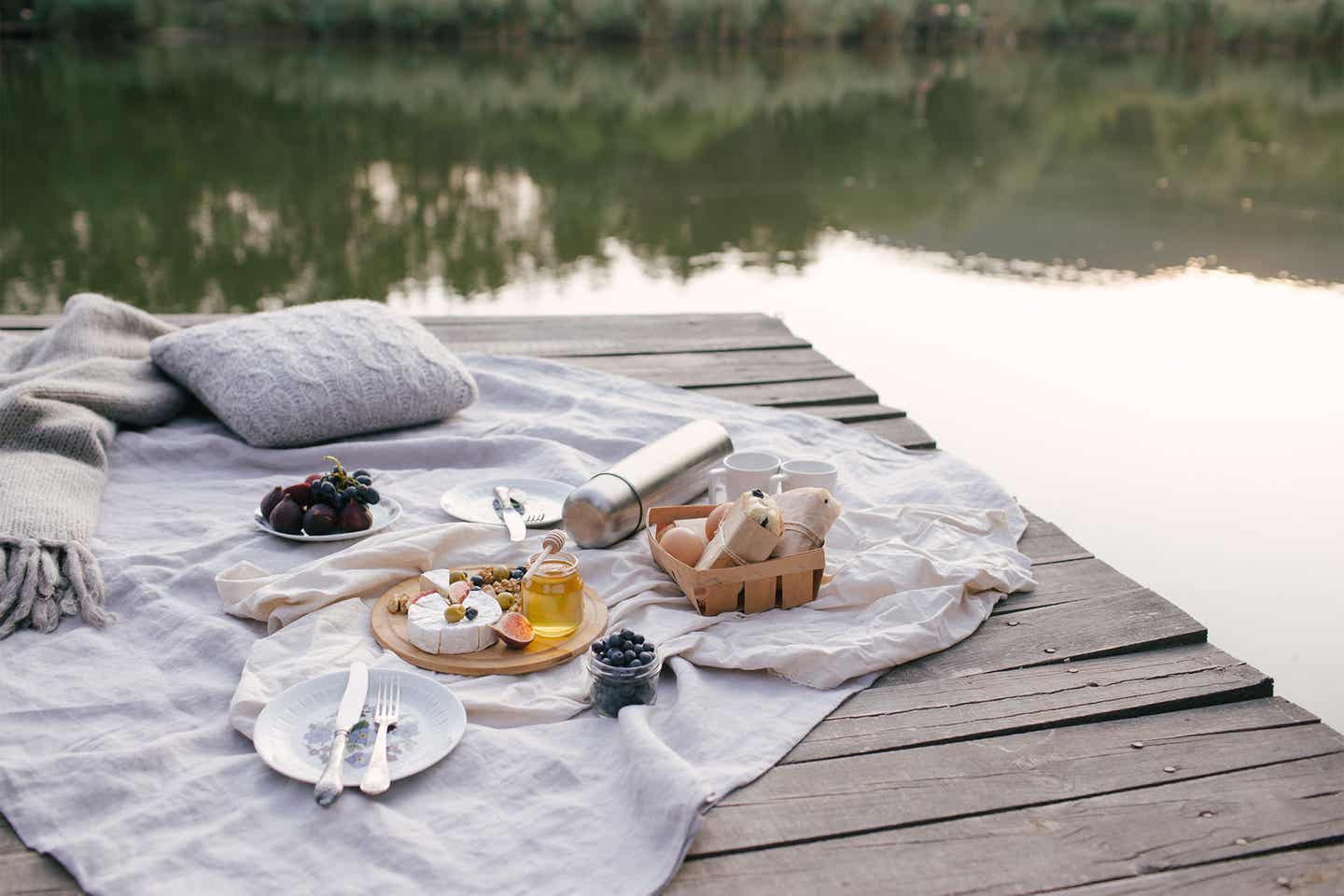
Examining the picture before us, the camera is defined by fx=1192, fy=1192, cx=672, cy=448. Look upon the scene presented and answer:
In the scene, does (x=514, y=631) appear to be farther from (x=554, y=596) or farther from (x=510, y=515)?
(x=510, y=515)

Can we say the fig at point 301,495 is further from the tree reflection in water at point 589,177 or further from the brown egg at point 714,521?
the tree reflection in water at point 589,177

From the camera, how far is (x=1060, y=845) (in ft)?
5.14

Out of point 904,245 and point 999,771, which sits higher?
point 999,771

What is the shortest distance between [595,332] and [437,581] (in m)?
2.28

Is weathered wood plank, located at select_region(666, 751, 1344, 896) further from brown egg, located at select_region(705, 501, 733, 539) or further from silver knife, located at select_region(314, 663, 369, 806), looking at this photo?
brown egg, located at select_region(705, 501, 733, 539)

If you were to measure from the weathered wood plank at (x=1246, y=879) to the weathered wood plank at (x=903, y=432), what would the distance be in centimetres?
168

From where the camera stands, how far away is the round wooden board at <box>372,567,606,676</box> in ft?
6.13

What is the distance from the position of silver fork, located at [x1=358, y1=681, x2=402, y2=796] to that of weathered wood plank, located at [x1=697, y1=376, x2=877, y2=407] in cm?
187

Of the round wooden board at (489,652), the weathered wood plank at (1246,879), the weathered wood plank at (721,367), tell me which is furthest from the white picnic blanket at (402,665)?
the weathered wood plank at (721,367)

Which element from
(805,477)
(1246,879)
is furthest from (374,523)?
(1246,879)

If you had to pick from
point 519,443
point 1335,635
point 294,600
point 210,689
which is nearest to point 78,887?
point 210,689

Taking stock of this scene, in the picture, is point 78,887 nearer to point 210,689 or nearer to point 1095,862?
point 210,689

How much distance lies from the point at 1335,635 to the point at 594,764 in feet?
7.96

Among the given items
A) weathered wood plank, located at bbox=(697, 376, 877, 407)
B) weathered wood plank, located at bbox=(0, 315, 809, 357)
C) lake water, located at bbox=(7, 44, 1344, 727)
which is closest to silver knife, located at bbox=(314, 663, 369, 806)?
weathered wood plank, located at bbox=(697, 376, 877, 407)
